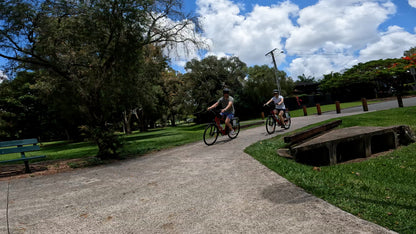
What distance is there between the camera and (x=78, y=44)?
9594mm

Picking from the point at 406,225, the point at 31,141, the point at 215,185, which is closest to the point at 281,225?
the point at 406,225

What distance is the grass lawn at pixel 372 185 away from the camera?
284cm

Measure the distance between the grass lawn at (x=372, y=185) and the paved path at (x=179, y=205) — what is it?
0.68ft

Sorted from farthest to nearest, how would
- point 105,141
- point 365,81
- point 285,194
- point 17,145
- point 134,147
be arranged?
point 365,81
point 134,147
point 105,141
point 17,145
point 285,194

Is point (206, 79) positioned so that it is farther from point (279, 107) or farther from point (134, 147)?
point (279, 107)

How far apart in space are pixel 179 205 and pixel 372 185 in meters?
2.87

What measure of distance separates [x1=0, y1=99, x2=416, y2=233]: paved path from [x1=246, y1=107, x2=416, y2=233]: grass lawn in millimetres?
207

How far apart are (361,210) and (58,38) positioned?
392 inches

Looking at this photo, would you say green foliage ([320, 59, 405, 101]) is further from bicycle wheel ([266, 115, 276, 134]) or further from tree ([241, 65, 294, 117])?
bicycle wheel ([266, 115, 276, 134])

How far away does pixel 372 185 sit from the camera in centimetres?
399

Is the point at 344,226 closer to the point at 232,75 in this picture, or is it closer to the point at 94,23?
the point at 94,23

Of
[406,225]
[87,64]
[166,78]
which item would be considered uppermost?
[166,78]

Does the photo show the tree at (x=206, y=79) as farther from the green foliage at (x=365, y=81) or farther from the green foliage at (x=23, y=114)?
the green foliage at (x=365, y=81)

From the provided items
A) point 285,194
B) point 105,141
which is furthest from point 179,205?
point 105,141
